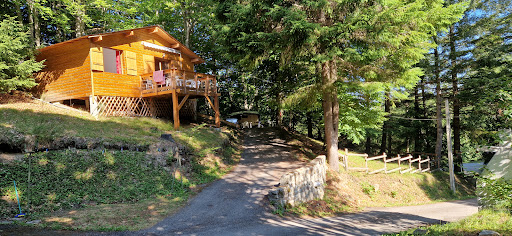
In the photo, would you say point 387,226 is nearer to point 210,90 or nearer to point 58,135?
point 58,135

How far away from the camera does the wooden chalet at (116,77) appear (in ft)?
49.3

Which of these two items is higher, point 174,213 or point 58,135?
point 58,135

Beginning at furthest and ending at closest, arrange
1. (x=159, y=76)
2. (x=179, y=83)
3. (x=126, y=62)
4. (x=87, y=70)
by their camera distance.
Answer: (x=126, y=62) → (x=179, y=83) → (x=159, y=76) → (x=87, y=70)

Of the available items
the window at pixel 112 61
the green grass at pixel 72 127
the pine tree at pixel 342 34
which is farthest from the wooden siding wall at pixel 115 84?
the pine tree at pixel 342 34

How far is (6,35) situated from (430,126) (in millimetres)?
31739

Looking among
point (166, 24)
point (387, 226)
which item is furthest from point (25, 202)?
point (166, 24)

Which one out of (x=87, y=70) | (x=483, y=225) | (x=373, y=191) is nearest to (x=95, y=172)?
(x=87, y=70)

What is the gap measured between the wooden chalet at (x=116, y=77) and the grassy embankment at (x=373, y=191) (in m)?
8.06

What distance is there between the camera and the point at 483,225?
5.36m

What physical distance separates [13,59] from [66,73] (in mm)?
2439

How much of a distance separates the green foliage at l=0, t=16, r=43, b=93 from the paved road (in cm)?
1121

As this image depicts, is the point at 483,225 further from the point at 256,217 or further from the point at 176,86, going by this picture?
the point at 176,86

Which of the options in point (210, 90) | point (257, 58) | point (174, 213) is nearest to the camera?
point (174, 213)

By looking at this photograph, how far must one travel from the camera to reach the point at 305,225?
8.30 m
